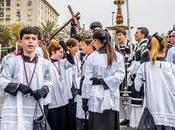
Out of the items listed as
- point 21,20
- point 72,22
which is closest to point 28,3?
point 21,20

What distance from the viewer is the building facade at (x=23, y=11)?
472 feet

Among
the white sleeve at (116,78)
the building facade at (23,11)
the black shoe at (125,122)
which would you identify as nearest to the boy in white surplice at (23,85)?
the white sleeve at (116,78)

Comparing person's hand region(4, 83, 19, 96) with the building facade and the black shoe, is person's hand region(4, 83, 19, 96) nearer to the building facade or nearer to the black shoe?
the black shoe

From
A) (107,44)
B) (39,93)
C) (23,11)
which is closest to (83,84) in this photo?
(107,44)

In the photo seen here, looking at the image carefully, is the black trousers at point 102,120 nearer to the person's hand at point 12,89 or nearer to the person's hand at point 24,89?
the person's hand at point 24,89

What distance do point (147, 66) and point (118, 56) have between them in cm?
51

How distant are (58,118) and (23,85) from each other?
7.90 ft

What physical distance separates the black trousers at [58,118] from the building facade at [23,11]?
13381 centimetres

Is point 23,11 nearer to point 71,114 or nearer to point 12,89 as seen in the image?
point 71,114

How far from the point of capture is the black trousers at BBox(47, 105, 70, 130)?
8.28 meters

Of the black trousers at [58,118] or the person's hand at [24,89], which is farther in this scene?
the black trousers at [58,118]

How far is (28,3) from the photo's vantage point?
487 feet

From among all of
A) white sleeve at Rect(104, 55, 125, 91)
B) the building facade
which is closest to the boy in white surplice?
white sleeve at Rect(104, 55, 125, 91)

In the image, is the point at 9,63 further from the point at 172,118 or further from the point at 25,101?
the point at 172,118
